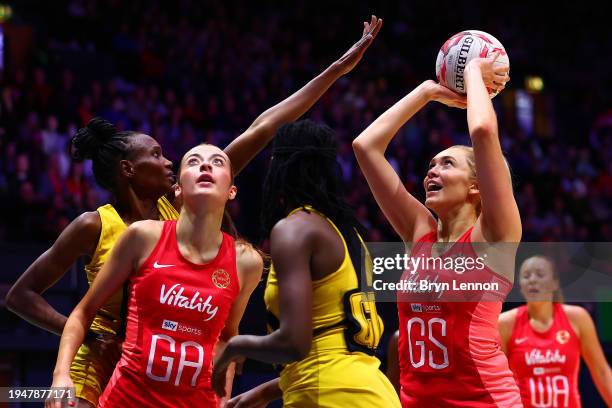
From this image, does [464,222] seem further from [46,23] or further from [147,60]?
[46,23]

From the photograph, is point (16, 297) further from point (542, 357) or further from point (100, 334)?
point (542, 357)

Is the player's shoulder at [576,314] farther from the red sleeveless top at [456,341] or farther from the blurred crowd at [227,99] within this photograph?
the red sleeveless top at [456,341]

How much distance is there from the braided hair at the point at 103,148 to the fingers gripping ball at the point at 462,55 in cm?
146

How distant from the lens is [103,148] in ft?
14.0

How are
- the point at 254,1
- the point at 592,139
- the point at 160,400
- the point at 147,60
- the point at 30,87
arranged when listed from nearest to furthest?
the point at 160,400, the point at 30,87, the point at 147,60, the point at 254,1, the point at 592,139

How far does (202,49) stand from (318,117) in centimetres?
180

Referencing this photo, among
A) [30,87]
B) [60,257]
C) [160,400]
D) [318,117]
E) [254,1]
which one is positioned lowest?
[160,400]

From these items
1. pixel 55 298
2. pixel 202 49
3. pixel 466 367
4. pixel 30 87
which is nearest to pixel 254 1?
pixel 202 49

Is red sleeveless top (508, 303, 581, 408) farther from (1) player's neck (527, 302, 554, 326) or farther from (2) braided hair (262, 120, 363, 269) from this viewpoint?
(2) braided hair (262, 120, 363, 269)

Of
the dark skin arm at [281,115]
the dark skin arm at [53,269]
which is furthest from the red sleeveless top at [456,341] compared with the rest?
the dark skin arm at [53,269]

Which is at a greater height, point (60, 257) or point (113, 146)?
point (113, 146)

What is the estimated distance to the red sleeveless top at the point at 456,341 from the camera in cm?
358

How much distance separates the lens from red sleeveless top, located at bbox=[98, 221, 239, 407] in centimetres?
343

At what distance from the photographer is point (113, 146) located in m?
4.25
